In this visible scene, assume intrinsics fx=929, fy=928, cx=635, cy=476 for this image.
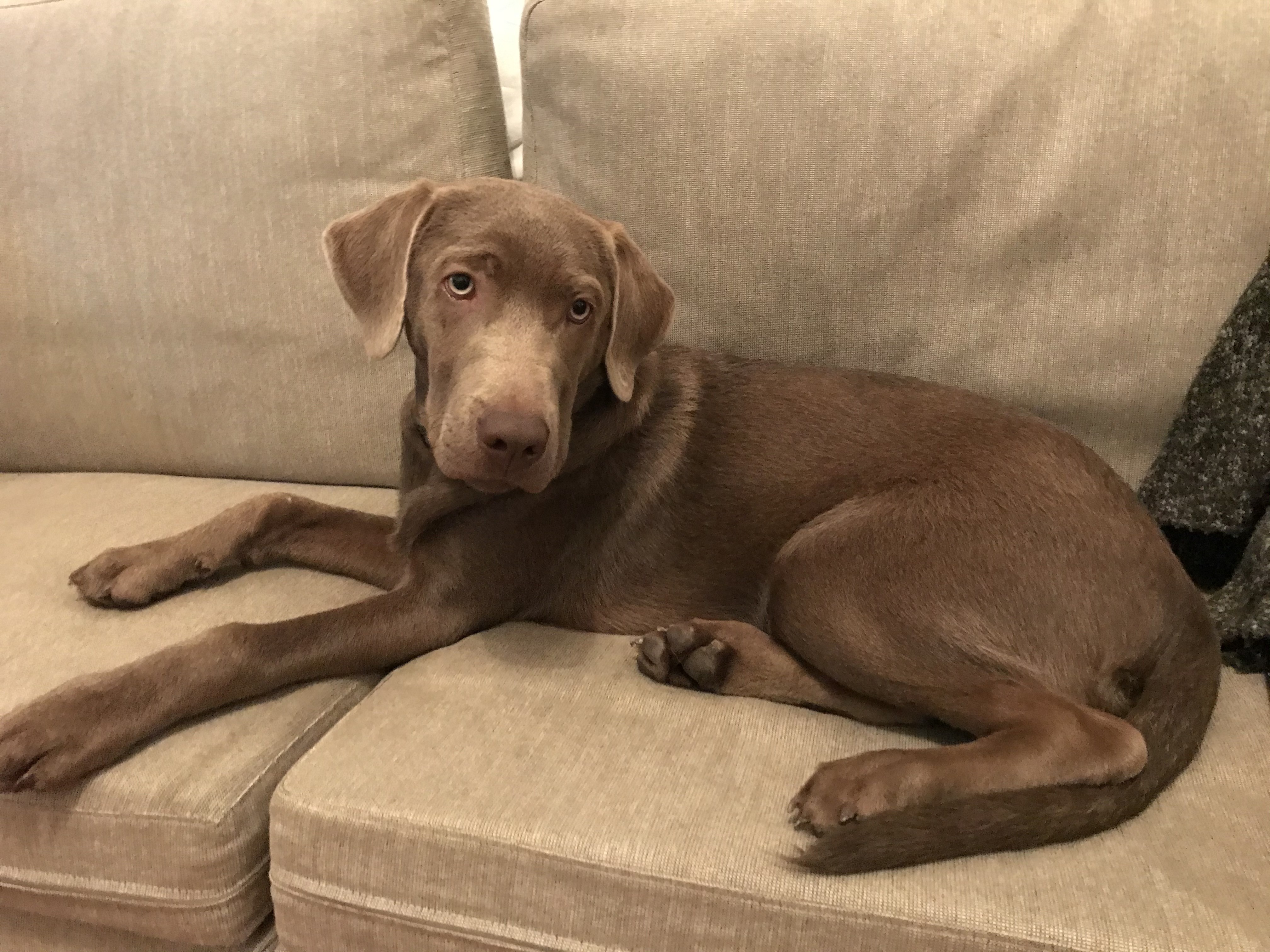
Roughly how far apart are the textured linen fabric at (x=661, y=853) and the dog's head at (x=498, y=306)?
17.9 inches

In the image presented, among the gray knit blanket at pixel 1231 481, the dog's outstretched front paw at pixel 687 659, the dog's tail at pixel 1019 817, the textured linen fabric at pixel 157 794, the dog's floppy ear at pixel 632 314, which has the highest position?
the dog's floppy ear at pixel 632 314

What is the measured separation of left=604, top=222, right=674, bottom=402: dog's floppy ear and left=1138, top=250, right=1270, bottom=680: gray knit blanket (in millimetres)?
1095

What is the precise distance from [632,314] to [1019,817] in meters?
1.06

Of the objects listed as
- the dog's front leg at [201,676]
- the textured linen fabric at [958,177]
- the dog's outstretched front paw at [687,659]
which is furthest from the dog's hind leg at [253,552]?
the textured linen fabric at [958,177]

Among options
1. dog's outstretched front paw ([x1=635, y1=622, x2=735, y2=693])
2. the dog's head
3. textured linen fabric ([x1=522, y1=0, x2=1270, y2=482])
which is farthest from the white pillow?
dog's outstretched front paw ([x1=635, y1=622, x2=735, y2=693])

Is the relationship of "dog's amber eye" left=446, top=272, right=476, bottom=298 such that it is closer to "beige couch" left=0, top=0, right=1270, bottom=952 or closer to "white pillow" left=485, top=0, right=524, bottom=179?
"beige couch" left=0, top=0, right=1270, bottom=952

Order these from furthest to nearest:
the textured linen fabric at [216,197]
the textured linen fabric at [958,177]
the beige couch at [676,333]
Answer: the textured linen fabric at [216,197]
the textured linen fabric at [958,177]
the beige couch at [676,333]

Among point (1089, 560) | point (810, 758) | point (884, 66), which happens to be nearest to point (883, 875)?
point (810, 758)

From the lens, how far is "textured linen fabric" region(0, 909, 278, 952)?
151 centimetres

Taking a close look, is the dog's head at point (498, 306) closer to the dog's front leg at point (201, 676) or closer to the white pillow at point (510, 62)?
the dog's front leg at point (201, 676)

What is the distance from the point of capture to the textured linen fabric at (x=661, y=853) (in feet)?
3.86

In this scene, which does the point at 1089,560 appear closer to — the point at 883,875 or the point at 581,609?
the point at 883,875

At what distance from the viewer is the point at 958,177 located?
199cm

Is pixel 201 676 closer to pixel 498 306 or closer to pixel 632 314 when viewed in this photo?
pixel 498 306
